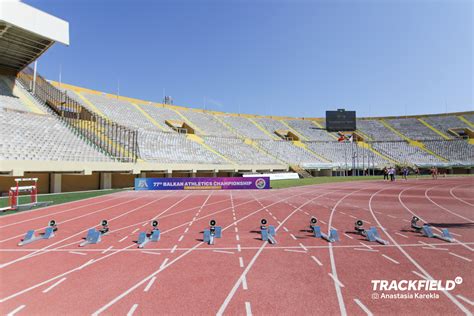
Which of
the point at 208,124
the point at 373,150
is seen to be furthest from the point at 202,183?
the point at 373,150

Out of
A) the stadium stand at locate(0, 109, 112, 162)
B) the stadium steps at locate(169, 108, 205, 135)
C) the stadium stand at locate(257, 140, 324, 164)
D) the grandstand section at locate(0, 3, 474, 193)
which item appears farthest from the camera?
the stadium stand at locate(257, 140, 324, 164)

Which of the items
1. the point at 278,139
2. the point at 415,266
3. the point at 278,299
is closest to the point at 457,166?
the point at 278,139

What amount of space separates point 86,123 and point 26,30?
35.9 feet

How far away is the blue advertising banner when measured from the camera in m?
25.3

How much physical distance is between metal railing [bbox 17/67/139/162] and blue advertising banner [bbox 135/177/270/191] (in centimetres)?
387

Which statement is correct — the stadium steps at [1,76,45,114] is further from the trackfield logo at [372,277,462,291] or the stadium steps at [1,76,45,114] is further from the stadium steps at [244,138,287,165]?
the trackfield logo at [372,277,462,291]

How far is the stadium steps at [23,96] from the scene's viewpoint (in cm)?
2793

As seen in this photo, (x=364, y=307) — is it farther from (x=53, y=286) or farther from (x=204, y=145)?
(x=204, y=145)

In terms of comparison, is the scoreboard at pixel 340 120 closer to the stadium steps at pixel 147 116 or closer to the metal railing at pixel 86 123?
the stadium steps at pixel 147 116

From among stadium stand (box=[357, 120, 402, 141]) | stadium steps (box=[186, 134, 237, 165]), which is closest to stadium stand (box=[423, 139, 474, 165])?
stadium stand (box=[357, 120, 402, 141])

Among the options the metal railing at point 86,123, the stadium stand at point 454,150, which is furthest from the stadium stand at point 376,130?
the metal railing at point 86,123

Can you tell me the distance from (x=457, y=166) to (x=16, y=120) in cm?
6517

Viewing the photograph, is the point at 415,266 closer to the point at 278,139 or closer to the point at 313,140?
the point at 278,139

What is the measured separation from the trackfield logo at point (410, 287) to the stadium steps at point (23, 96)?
33.8 m
